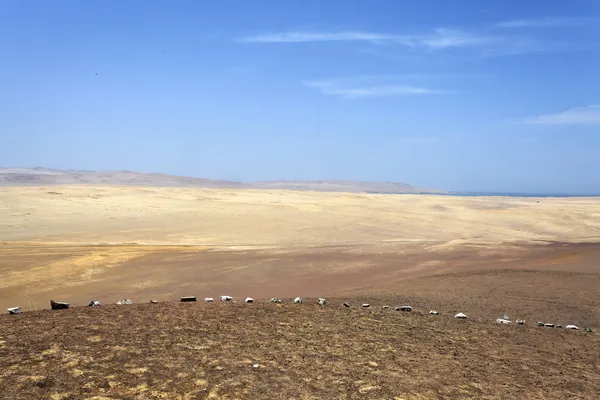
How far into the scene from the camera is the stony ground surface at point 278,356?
5770 millimetres

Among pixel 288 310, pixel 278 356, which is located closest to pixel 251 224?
pixel 288 310

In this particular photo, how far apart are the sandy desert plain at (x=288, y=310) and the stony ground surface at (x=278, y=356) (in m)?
0.03

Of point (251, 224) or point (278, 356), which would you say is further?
point (251, 224)

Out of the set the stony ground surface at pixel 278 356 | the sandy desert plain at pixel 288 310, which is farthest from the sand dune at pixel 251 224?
the stony ground surface at pixel 278 356

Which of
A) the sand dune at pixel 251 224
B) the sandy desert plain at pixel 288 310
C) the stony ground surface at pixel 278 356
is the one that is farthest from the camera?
the sand dune at pixel 251 224

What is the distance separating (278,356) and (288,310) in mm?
2537

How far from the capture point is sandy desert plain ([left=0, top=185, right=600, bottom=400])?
606 cm

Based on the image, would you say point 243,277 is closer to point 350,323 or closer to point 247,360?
point 350,323

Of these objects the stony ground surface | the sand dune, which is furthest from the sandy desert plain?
the sand dune

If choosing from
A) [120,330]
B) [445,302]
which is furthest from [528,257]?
[120,330]

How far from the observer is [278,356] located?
6871 mm

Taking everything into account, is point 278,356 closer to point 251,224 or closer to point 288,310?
point 288,310

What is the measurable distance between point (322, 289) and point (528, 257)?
380 inches

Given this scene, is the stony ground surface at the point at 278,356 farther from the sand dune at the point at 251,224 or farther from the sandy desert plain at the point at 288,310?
the sand dune at the point at 251,224
